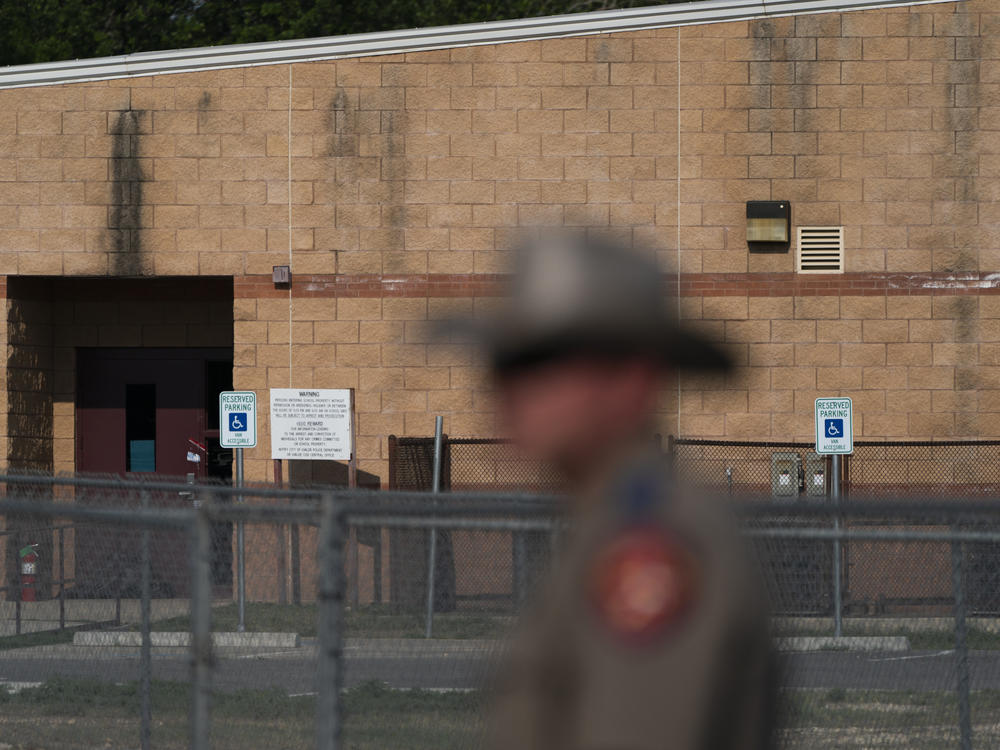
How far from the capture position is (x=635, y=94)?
63.1ft

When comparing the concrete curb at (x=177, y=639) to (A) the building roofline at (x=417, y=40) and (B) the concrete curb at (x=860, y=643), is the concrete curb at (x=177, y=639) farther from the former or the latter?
(A) the building roofline at (x=417, y=40)

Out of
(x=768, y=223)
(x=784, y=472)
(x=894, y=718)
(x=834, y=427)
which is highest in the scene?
(x=768, y=223)

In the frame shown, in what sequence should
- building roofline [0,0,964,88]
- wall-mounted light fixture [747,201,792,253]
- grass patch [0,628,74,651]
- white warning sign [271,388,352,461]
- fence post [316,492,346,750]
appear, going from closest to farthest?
1. fence post [316,492,346,750]
2. grass patch [0,628,74,651]
3. white warning sign [271,388,352,461]
4. wall-mounted light fixture [747,201,792,253]
5. building roofline [0,0,964,88]

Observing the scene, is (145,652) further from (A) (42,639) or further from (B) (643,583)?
(B) (643,583)

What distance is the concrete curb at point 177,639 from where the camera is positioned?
597 centimetres

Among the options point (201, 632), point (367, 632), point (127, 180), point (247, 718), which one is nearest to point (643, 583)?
point (201, 632)

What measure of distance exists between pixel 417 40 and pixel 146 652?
45.5 feet

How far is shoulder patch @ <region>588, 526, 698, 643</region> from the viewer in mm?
1540

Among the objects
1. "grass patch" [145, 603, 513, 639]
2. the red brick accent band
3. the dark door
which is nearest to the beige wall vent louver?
the red brick accent band

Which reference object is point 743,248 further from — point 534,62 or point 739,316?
point 534,62

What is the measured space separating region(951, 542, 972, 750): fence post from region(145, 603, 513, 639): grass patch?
1.87 metres

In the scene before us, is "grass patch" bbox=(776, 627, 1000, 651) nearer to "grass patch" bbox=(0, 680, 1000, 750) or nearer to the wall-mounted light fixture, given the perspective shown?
"grass patch" bbox=(0, 680, 1000, 750)

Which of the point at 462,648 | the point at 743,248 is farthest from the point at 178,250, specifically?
the point at 462,648

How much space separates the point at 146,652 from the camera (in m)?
6.48
